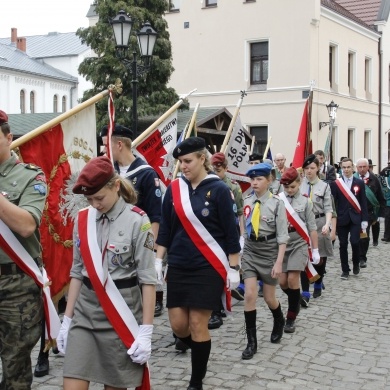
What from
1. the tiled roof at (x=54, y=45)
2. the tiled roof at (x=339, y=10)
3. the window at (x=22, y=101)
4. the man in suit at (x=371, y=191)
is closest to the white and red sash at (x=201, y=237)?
the man in suit at (x=371, y=191)

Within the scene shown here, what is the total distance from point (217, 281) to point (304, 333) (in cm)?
260

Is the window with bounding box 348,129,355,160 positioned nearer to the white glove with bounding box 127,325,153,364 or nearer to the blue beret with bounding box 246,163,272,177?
the blue beret with bounding box 246,163,272,177

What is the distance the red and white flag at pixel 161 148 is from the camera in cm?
852

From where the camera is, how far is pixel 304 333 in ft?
24.6

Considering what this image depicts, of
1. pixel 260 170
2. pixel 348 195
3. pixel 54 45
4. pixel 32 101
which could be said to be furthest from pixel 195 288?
pixel 54 45

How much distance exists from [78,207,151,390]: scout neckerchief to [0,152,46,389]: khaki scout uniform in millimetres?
341

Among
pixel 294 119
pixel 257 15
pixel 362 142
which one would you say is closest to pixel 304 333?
pixel 294 119

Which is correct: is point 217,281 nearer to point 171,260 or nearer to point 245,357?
point 171,260

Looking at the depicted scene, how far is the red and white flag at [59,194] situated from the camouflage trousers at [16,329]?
172 centimetres

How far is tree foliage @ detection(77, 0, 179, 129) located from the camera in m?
22.4

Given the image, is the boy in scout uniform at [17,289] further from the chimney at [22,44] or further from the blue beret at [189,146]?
the chimney at [22,44]

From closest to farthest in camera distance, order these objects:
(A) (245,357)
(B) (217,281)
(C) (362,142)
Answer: (B) (217,281)
(A) (245,357)
(C) (362,142)

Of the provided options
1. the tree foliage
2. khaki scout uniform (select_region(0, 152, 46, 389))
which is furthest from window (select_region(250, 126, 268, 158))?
khaki scout uniform (select_region(0, 152, 46, 389))

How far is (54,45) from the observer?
6875 centimetres
